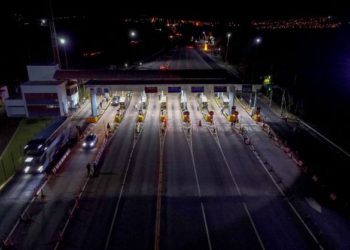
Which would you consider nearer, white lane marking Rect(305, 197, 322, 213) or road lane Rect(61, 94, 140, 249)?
road lane Rect(61, 94, 140, 249)

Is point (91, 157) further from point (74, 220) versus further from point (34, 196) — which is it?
point (74, 220)

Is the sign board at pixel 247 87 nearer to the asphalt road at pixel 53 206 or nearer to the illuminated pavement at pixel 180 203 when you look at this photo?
the illuminated pavement at pixel 180 203

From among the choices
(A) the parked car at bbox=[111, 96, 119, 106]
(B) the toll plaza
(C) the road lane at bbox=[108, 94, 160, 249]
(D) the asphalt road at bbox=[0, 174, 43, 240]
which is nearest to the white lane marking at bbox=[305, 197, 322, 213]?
(C) the road lane at bbox=[108, 94, 160, 249]

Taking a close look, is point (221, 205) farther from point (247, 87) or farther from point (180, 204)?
point (247, 87)

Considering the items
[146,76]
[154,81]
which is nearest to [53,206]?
[154,81]

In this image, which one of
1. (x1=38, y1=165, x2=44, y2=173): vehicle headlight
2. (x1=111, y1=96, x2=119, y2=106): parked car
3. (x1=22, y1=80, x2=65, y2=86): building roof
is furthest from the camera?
(x1=111, y1=96, x2=119, y2=106): parked car

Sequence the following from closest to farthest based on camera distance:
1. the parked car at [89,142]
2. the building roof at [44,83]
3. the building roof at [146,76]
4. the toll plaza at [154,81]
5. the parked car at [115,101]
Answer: the parked car at [89,142] < the toll plaza at [154,81] < the building roof at [146,76] < the building roof at [44,83] < the parked car at [115,101]

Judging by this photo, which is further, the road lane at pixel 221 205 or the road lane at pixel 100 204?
the road lane at pixel 100 204

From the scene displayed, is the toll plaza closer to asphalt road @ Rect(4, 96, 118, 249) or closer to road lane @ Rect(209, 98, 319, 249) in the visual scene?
road lane @ Rect(209, 98, 319, 249)

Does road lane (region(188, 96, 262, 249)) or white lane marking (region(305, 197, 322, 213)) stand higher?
white lane marking (region(305, 197, 322, 213))

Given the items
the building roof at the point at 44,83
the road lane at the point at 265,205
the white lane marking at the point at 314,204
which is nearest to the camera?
the road lane at the point at 265,205

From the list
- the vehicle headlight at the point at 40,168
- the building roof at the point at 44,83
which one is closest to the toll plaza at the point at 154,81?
the building roof at the point at 44,83
